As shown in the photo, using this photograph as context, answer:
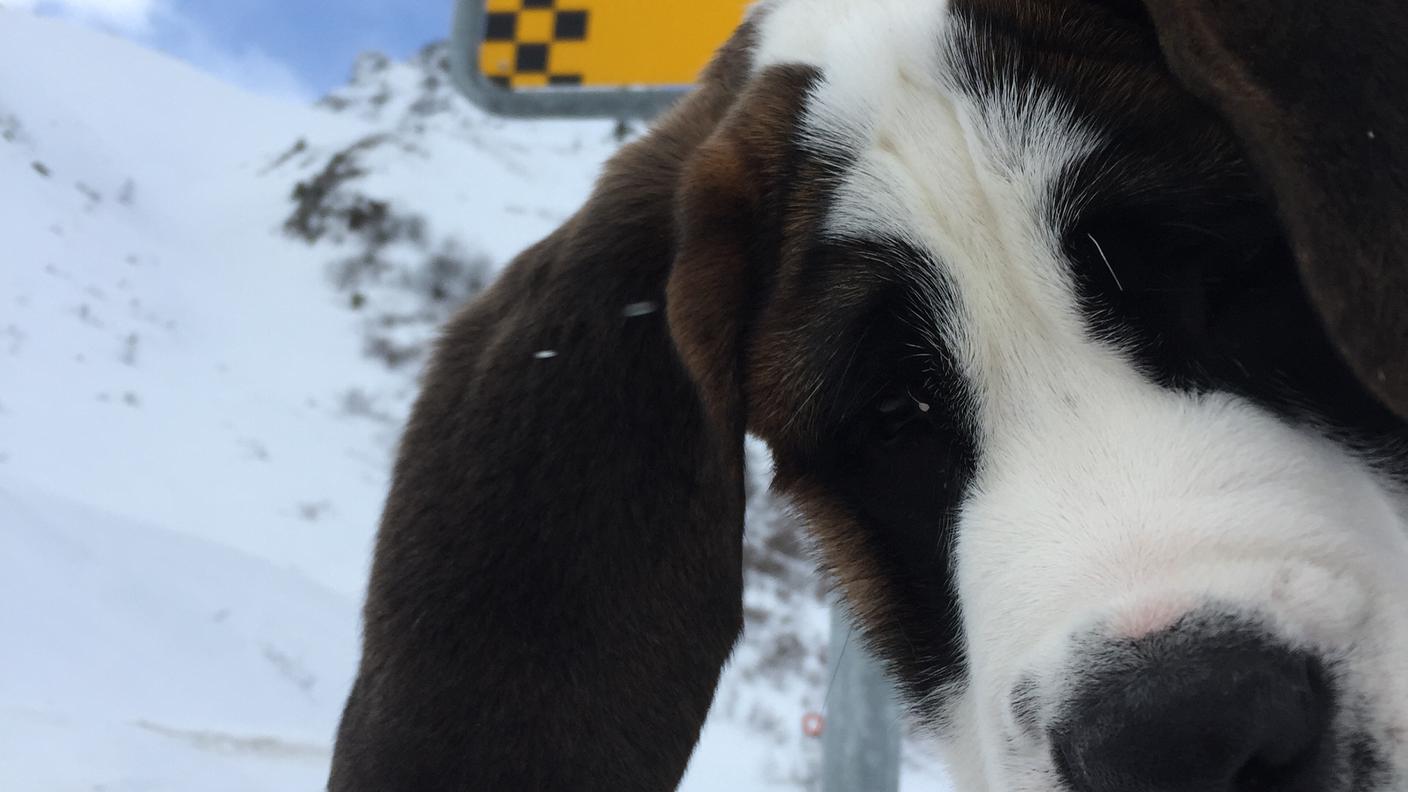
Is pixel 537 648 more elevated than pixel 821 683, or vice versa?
pixel 821 683

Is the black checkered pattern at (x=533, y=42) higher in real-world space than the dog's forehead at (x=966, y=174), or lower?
higher

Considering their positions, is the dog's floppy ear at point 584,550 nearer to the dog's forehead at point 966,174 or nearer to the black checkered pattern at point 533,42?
the dog's forehead at point 966,174

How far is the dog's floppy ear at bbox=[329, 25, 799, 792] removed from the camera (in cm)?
195

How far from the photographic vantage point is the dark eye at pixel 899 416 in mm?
1640

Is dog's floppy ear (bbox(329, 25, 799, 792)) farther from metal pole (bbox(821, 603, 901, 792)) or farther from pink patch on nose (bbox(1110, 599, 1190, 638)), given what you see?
pink patch on nose (bbox(1110, 599, 1190, 638))

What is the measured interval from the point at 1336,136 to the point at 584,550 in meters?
1.16

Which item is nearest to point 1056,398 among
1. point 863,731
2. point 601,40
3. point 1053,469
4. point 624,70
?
point 1053,469

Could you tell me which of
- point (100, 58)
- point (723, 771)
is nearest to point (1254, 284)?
point (723, 771)

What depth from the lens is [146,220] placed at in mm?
8984

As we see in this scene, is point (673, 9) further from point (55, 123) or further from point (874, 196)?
point (55, 123)

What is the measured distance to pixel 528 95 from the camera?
273 centimetres

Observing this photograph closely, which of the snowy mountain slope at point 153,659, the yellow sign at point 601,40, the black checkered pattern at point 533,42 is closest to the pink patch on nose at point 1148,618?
the yellow sign at point 601,40

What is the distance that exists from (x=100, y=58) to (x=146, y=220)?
4.59 metres

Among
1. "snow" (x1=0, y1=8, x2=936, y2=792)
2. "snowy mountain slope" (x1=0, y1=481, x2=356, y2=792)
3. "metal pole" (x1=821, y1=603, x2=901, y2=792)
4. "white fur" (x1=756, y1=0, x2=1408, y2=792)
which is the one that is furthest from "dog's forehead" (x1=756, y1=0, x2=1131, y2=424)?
"snowy mountain slope" (x1=0, y1=481, x2=356, y2=792)
